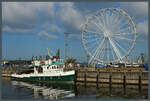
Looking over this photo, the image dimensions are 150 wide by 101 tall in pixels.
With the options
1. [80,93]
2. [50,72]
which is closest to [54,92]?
[80,93]

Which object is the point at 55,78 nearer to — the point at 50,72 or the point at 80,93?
the point at 50,72

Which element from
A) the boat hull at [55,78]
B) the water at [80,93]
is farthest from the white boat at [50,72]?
the water at [80,93]

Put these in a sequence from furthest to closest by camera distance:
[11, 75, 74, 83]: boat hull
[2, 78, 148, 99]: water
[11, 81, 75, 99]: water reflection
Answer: [11, 75, 74, 83]: boat hull < [11, 81, 75, 99]: water reflection < [2, 78, 148, 99]: water

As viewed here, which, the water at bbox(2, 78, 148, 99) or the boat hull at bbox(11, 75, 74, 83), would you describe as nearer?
the water at bbox(2, 78, 148, 99)

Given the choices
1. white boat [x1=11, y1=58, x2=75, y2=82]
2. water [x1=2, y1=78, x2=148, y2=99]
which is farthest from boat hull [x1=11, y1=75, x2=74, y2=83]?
water [x1=2, y1=78, x2=148, y2=99]

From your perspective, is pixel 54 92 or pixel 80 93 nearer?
pixel 80 93

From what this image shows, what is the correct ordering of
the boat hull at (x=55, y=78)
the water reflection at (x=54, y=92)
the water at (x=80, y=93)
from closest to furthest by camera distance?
the water at (x=80, y=93) < the water reflection at (x=54, y=92) < the boat hull at (x=55, y=78)

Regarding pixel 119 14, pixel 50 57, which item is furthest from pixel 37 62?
pixel 119 14

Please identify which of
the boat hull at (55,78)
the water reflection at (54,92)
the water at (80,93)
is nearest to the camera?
the water at (80,93)

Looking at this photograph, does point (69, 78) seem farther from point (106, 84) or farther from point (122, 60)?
point (122, 60)

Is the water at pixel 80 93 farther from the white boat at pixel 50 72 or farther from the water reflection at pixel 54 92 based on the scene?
the white boat at pixel 50 72

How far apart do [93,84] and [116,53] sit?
13.6 meters

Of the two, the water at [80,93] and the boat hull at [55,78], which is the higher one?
the boat hull at [55,78]

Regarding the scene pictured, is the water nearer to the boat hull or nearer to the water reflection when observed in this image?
the water reflection
